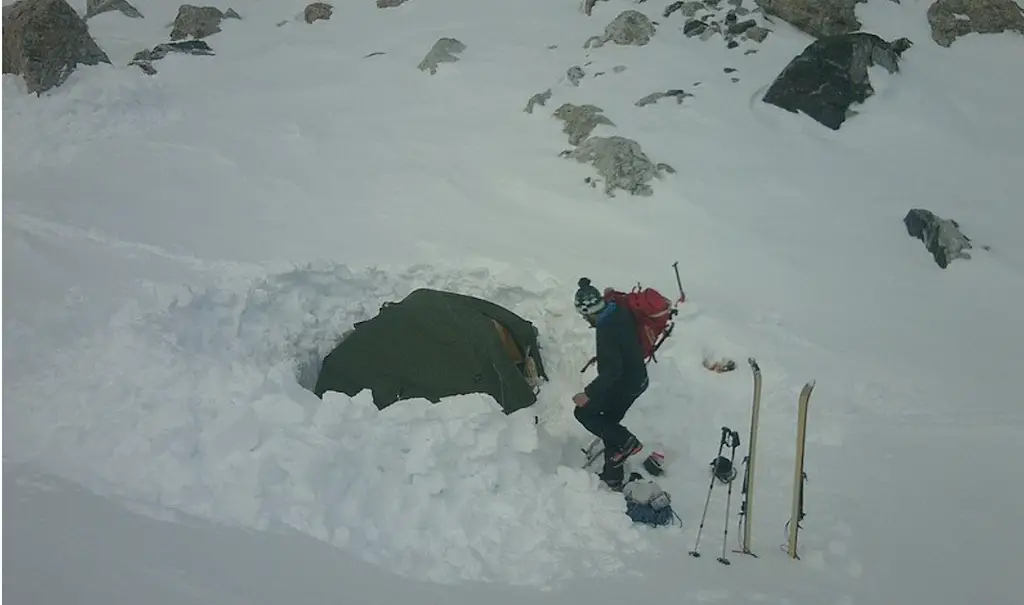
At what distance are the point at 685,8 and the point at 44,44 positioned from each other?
1220 cm

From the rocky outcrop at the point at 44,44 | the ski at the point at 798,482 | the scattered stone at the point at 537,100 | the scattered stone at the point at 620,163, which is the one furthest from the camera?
the rocky outcrop at the point at 44,44

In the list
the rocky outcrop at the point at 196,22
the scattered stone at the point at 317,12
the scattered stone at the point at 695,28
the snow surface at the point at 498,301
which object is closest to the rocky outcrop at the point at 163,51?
the snow surface at the point at 498,301

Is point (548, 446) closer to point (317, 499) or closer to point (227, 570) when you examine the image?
point (317, 499)

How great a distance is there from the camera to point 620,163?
1138cm

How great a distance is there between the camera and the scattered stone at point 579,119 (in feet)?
41.2

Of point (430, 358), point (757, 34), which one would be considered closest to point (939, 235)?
point (757, 34)

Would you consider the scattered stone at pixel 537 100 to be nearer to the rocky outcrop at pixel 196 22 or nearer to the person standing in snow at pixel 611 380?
the person standing in snow at pixel 611 380

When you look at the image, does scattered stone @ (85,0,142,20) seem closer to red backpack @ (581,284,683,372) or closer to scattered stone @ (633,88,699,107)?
scattered stone @ (633,88,699,107)

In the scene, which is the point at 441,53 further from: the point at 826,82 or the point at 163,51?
the point at 826,82

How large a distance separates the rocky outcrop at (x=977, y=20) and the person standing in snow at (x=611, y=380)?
1352cm

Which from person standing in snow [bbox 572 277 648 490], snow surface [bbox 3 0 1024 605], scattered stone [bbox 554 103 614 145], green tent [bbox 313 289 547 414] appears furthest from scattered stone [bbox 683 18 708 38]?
person standing in snow [bbox 572 277 648 490]

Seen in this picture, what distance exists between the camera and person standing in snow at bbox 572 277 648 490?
529 cm

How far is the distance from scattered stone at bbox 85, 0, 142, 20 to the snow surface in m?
4.85

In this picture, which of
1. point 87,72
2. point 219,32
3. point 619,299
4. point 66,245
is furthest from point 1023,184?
point 219,32
